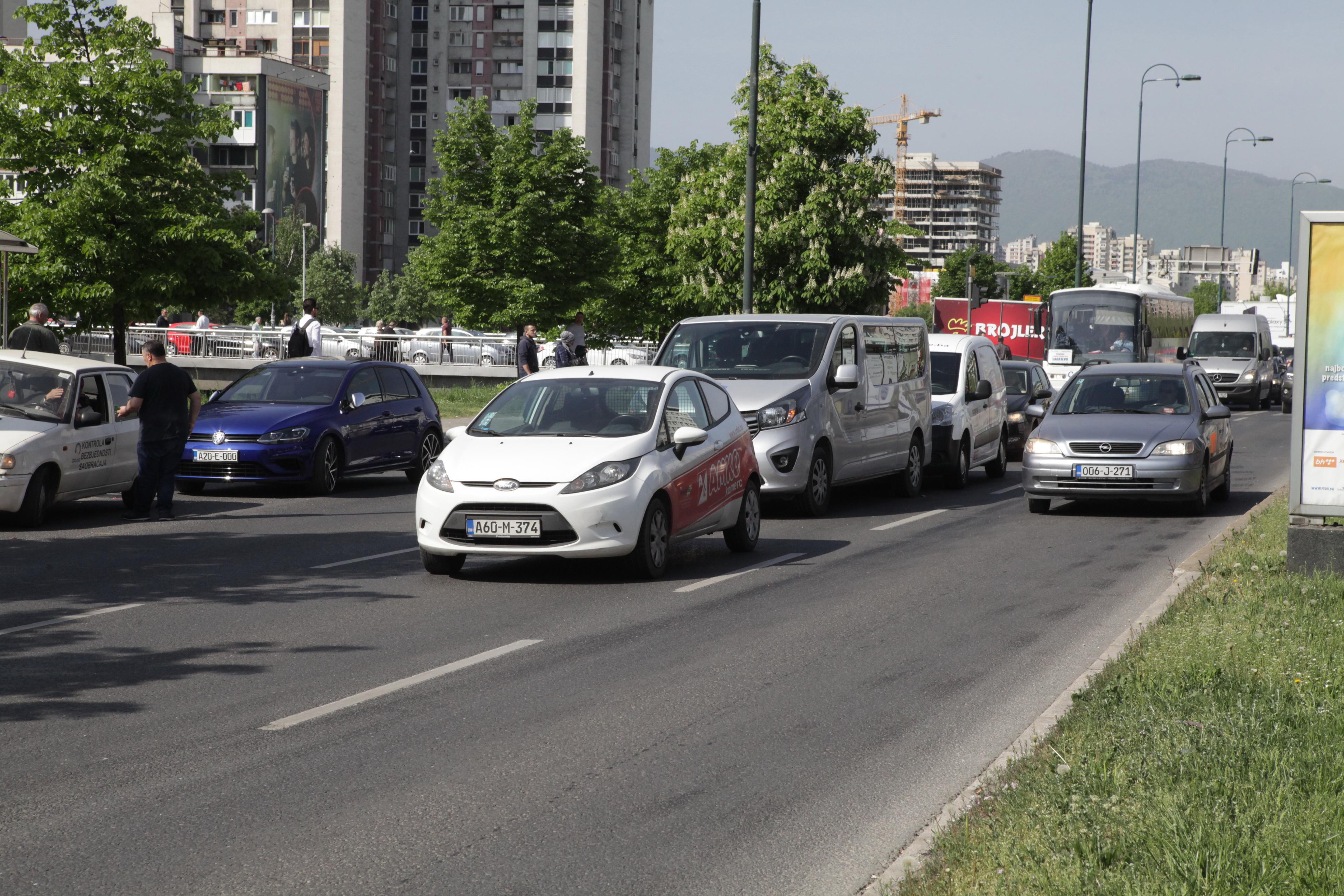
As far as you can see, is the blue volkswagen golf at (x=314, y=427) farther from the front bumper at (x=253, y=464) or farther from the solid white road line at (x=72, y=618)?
the solid white road line at (x=72, y=618)

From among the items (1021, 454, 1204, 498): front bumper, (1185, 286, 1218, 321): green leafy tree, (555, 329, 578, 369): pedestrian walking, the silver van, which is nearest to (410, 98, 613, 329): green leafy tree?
(555, 329, 578, 369): pedestrian walking

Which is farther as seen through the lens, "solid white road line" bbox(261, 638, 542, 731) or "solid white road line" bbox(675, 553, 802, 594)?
"solid white road line" bbox(675, 553, 802, 594)

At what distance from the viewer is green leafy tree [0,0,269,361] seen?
90.8ft

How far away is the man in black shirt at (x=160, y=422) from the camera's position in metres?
14.7

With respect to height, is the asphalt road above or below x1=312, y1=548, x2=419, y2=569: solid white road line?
above

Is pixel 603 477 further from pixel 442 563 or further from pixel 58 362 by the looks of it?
pixel 58 362

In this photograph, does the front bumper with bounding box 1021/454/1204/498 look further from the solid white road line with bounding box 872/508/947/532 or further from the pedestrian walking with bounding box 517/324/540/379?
the pedestrian walking with bounding box 517/324/540/379

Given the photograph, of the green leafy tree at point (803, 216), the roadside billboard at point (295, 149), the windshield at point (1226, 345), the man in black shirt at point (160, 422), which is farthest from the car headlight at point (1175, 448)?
the roadside billboard at point (295, 149)

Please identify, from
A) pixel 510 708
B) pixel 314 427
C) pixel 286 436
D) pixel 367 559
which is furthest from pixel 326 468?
pixel 510 708

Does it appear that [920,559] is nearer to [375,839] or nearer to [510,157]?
[375,839]

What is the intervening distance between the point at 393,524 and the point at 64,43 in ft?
60.4

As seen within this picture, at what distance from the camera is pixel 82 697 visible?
23.2ft

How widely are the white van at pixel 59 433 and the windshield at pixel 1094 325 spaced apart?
3196cm

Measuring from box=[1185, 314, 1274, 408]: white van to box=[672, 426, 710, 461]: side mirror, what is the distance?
1524 inches
